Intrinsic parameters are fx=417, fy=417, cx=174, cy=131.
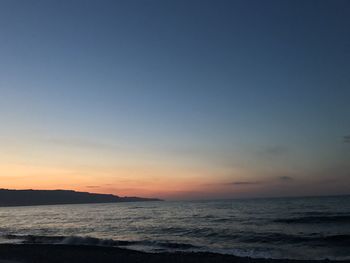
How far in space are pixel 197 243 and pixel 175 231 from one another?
10.0 meters

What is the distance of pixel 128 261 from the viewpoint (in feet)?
71.6

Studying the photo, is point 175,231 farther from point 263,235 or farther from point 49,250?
point 49,250

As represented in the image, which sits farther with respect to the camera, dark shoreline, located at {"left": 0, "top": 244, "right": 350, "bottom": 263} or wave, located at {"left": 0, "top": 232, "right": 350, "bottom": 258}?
wave, located at {"left": 0, "top": 232, "right": 350, "bottom": 258}

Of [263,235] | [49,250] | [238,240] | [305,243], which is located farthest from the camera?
[263,235]

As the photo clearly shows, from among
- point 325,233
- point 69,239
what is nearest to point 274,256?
point 325,233

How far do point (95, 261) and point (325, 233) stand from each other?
23637 mm

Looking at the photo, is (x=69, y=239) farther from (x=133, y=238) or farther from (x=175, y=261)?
(x=175, y=261)

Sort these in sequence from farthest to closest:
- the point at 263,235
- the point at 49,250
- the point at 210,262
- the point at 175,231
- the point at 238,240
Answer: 1. the point at 175,231
2. the point at 263,235
3. the point at 238,240
4. the point at 49,250
5. the point at 210,262

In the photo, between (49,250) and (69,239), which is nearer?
(49,250)

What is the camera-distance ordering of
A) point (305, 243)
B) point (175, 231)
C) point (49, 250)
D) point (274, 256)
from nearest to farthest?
point (274, 256)
point (49, 250)
point (305, 243)
point (175, 231)

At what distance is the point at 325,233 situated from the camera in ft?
124

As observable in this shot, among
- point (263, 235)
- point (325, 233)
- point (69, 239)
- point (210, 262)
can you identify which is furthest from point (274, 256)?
point (69, 239)

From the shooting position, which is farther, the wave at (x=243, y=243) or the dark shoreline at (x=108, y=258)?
the wave at (x=243, y=243)

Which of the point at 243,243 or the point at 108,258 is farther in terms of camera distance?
the point at 243,243
